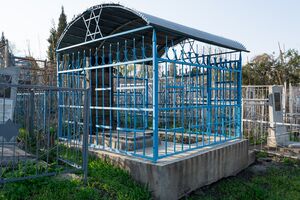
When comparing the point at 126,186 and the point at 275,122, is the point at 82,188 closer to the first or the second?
the point at 126,186

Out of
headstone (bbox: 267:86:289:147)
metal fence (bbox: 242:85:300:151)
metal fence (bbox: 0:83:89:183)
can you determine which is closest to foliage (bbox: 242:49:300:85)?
metal fence (bbox: 242:85:300:151)

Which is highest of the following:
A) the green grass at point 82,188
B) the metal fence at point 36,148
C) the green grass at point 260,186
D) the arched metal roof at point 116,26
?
the arched metal roof at point 116,26

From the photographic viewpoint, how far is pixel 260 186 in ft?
18.4

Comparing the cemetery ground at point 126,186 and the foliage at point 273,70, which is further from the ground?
the foliage at point 273,70

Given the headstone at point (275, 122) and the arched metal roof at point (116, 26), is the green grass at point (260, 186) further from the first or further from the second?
the arched metal roof at point (116, 26)

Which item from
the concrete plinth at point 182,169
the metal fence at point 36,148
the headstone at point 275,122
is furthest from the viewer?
the headstone at point 275,122

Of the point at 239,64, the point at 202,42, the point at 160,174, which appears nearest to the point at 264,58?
the point at 239,64

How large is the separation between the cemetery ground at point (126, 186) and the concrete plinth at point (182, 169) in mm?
141

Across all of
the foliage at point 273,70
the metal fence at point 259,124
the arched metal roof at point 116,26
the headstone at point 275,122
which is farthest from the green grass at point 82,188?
the foliage at point 273,70

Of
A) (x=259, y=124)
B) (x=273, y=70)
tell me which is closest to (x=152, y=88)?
(x=259, y=124)

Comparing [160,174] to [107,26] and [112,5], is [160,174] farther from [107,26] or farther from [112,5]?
[107,26]

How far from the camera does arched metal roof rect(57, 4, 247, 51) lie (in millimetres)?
4824

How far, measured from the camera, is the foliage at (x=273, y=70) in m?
20.8

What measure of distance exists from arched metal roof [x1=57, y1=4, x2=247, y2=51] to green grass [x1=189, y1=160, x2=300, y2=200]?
124 inches
